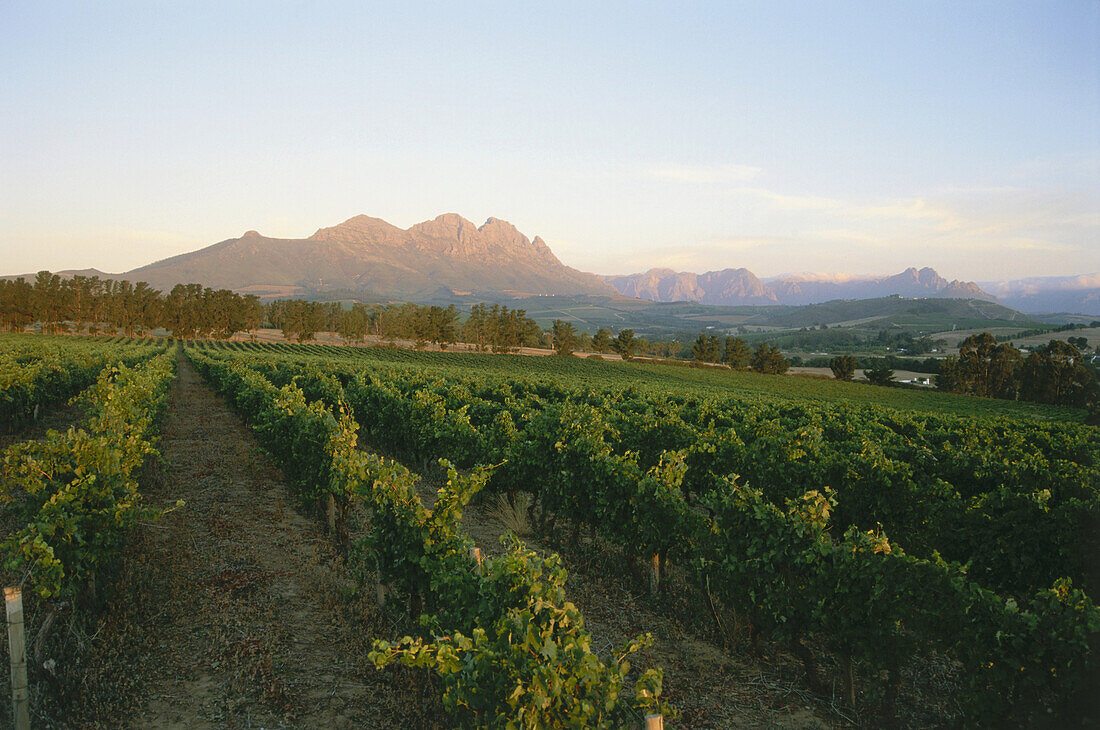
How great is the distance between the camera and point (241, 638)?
705cm

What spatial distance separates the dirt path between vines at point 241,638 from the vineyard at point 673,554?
414mm

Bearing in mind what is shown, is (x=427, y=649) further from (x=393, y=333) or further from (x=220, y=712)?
(x=393, y=333)

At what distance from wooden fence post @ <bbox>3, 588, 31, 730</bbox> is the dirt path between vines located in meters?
0.65

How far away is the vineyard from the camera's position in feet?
14.5

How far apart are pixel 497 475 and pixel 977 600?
907 centimetres

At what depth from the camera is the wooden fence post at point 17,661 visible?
4.91 meters

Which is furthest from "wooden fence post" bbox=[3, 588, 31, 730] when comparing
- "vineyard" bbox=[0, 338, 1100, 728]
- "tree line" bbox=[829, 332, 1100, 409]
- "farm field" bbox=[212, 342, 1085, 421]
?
"tree line" bbox=[829, 332, 1100, 409]

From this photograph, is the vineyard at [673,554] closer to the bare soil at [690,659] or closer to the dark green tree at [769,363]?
the bare soil at [690,659]

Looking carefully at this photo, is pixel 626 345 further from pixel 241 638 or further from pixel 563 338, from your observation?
pixel 241 638

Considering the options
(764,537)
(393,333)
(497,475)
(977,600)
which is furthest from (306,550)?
(393,333)

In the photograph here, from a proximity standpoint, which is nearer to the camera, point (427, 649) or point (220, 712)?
point (427, 649)

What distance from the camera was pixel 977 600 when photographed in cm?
513

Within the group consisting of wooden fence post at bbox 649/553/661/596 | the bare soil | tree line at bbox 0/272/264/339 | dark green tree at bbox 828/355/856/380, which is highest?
tree line at bbox 0/272/264/339

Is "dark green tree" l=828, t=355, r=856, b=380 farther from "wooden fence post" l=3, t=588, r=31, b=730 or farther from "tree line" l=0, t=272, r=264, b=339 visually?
"tree line" l=0, t=272, r=264, b=339
